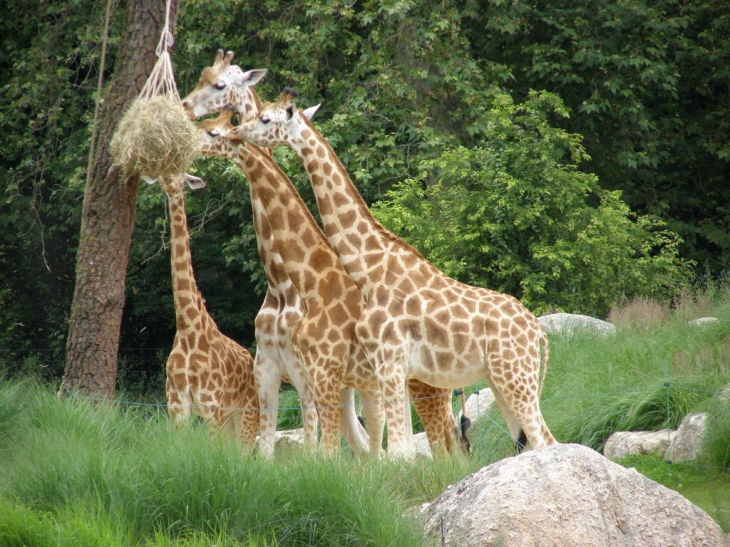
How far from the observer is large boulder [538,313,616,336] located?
1025cm

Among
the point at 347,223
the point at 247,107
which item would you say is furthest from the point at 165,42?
the point at 347,223

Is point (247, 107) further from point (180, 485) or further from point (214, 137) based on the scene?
point (180, 485)

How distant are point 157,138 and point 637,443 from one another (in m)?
4.47

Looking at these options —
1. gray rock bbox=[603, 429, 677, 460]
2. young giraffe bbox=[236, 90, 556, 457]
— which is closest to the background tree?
gray rock bbox=[603, 429, 677, 460]

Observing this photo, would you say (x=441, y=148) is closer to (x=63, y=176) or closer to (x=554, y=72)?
(x=554, y=72)

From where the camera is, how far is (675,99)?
1594cm

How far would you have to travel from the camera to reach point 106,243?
315 inches

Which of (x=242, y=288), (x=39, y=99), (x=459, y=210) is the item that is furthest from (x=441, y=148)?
(x=39, y=99)

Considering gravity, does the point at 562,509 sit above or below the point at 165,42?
below

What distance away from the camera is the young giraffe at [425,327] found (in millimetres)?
6180

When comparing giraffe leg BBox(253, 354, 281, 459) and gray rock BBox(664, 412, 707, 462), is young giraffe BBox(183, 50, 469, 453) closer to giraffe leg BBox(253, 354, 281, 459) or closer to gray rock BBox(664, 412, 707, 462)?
giraffe leg BBox(253, 354, 281, 459)

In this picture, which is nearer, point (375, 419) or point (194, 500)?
point (194, 500)

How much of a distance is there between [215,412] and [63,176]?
841 centimetres

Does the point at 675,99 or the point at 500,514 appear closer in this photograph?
the point at 500,514
